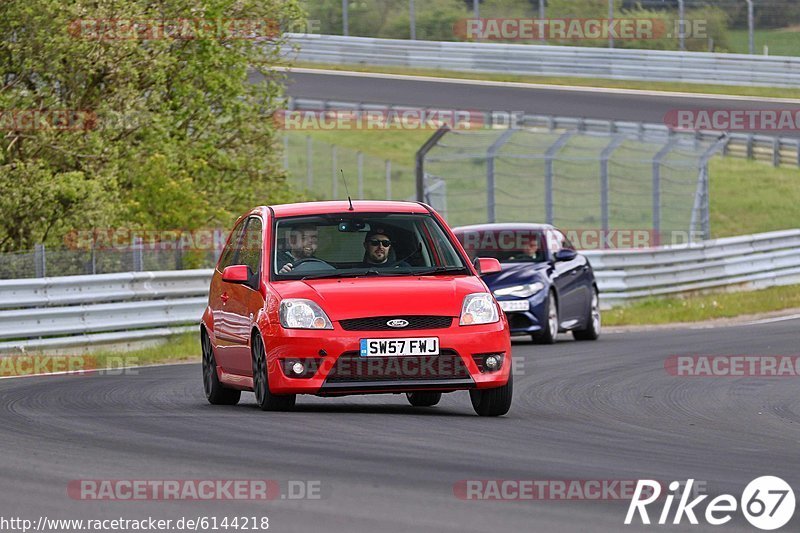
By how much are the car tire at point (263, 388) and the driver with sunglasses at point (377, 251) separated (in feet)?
3.26

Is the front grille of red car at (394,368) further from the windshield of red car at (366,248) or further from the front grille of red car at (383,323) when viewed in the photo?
the windshield of red car at (366,248)

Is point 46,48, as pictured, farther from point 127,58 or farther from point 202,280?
point 202,280

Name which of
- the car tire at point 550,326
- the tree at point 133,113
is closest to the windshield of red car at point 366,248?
the car tire at point 550,326

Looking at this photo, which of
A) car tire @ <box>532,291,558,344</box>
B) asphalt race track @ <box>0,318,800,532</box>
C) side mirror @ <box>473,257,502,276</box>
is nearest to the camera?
asphalt race track @ <box>0,318,800,532</box>

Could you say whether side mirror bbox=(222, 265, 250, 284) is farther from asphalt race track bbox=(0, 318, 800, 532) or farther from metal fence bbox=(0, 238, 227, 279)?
metal fence bbox=(0, 238, 227, 279)

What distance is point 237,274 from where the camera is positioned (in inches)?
464

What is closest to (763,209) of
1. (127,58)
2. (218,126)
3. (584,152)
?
(584,152)

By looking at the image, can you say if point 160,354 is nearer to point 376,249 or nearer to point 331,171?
point 376,249

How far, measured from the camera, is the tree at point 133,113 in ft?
73.8

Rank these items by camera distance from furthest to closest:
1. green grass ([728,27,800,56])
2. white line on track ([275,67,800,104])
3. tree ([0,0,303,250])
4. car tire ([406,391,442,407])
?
white line on track ([275,67,800,104]) → green grass ([728,27,800,56]) → tree ([0,0,303,250]) → car tire ([406,391,442,407])

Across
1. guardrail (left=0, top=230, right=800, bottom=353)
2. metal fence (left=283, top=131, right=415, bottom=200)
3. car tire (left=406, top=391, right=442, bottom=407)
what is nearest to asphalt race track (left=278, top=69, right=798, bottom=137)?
metal fence (left=283, top=131, right=415, bottom=200)

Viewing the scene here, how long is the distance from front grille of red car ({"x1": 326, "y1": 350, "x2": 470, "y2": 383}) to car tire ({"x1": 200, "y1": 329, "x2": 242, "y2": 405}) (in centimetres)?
209

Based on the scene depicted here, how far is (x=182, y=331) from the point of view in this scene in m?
21.2

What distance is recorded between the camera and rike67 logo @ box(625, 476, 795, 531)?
267 inches
